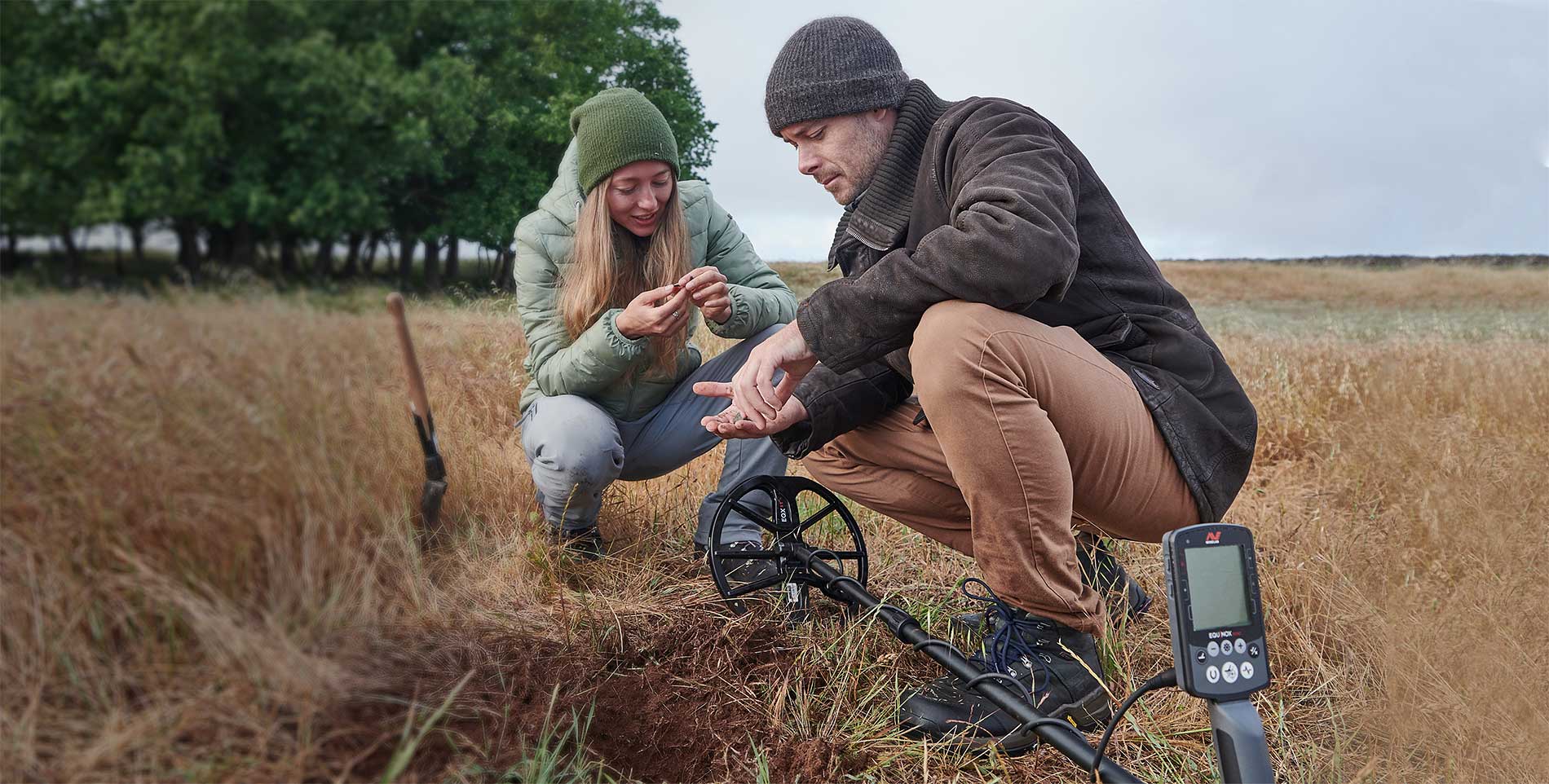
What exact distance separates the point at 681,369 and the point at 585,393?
0.36 metres

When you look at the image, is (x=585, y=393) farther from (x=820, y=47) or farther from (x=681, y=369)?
(x=820, y=47)

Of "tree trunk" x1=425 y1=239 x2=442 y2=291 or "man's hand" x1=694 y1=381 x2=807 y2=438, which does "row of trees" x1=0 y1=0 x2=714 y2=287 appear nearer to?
"tree trunk" x1=425 y1=239 x2=442 y2=291

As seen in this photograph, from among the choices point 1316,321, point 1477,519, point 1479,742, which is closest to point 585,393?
point 1479,742

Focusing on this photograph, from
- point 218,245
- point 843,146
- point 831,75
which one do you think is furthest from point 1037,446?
point 218,245

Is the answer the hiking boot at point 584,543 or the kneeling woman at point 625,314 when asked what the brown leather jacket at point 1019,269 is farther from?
the hiking boot at point 584,543

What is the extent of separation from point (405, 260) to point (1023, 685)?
189cm

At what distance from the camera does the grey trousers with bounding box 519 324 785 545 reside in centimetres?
327

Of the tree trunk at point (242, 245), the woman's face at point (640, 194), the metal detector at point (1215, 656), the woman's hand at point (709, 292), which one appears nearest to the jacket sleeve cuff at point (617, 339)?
the woman's hand at point (709, 292)

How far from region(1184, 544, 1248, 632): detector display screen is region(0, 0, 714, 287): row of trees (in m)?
1.44

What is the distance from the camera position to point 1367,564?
3.75 m

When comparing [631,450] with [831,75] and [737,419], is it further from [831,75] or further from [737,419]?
[831,75]

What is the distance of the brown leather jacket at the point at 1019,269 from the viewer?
2332 mm

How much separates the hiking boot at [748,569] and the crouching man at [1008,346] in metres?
0.46

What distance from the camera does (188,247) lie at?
43.9 inches
